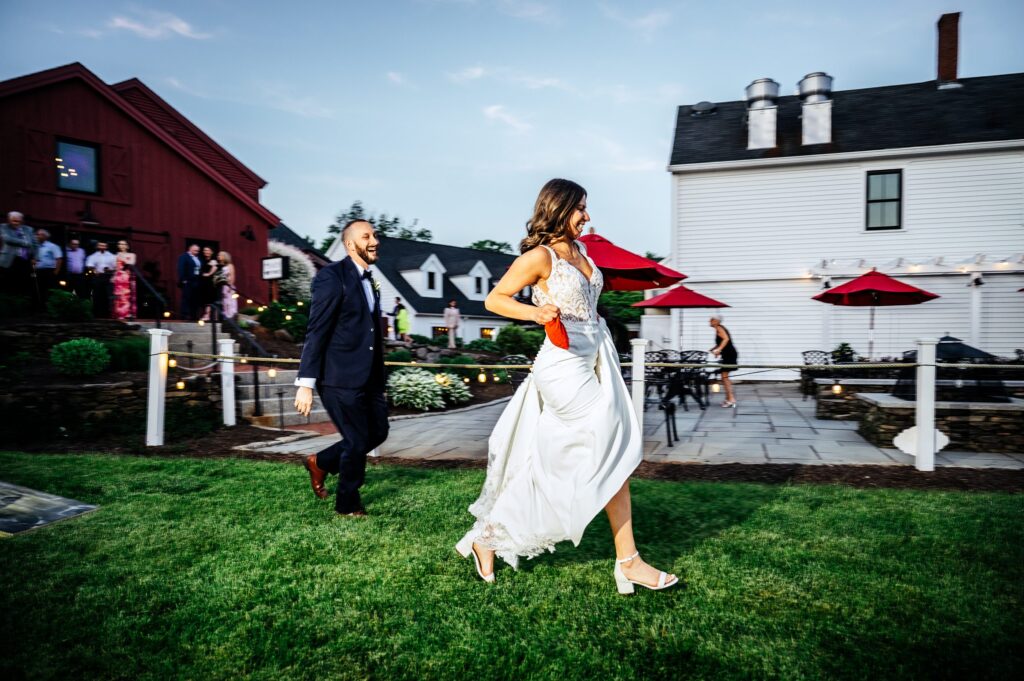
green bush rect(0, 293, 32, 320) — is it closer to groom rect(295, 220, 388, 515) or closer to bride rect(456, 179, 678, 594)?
groom rect(295, 220, 388, 515)

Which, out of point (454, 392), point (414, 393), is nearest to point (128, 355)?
point (414, 393)

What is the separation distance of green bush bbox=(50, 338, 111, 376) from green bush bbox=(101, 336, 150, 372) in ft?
1.57

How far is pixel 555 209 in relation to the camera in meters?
2.71

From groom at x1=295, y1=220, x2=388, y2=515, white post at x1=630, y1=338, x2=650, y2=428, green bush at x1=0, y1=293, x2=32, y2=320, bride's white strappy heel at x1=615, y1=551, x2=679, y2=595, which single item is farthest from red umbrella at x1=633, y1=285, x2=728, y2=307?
green bush at x1=0, y1=293, x2=32, y2=320

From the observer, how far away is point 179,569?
2.96 m

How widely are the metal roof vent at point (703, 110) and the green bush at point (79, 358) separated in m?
17.0

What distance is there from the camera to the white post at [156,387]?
647cm

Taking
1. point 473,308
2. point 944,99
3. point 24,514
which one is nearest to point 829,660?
point 24,514

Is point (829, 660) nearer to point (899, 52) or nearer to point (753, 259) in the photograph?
point (753, 259)

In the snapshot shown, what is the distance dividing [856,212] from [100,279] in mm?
18447

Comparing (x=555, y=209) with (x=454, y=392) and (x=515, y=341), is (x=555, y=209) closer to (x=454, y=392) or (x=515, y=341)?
(x=454, y=392)

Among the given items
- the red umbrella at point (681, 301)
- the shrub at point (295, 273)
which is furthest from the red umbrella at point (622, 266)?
the shrub at point (295, 273)

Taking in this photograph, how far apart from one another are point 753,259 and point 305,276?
16.5 m

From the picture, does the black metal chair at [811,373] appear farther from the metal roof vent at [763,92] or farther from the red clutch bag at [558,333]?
the red clutch bag at [558,333]
